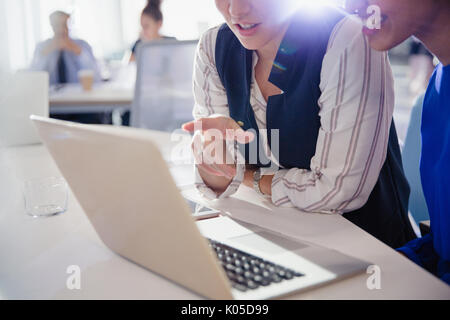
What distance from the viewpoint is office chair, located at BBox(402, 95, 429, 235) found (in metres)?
1.30

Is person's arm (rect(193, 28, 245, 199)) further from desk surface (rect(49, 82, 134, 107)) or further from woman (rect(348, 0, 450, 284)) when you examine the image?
desk surface (rect(49, 82, 134, 107))

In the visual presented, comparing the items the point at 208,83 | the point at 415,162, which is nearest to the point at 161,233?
the point at 208,83

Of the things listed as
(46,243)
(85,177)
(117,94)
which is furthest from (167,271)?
(117,94)

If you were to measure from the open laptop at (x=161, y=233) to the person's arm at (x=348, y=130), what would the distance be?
0.21 meters

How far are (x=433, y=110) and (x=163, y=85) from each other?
157 centimetres

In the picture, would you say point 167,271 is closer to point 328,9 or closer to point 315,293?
point 315,293

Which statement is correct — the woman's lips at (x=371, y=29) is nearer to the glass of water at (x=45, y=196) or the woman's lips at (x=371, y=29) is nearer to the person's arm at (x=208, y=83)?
the person's arm at (x=208, y=83)

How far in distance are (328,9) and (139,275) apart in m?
0.78

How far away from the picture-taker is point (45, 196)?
1032mm

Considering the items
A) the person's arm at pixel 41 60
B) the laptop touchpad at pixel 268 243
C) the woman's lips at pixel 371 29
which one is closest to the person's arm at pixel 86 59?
the person's arm at pixel 41 60

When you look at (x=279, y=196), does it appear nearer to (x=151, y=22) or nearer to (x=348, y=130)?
(x=348, y=130)

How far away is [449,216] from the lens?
90 centimetres

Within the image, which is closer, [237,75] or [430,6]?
[430,6]

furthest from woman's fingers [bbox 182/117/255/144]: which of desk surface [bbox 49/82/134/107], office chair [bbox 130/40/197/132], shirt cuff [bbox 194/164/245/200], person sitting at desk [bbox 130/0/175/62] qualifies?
person sitting at desk [bbox 130/0/175/62]
